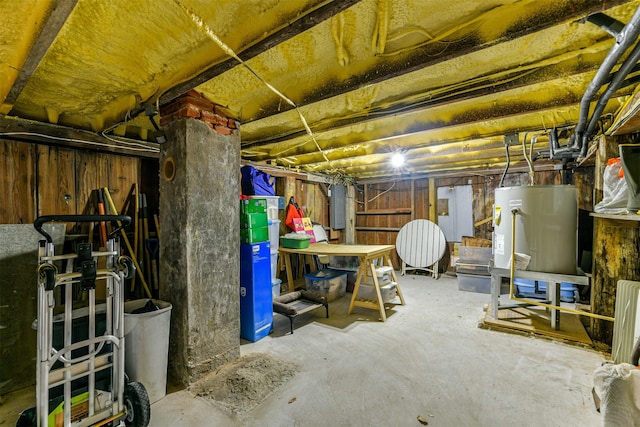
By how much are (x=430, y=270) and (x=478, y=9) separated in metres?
4.82

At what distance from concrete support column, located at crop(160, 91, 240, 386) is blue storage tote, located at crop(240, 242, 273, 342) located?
1.31 ft

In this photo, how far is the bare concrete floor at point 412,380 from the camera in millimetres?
1707

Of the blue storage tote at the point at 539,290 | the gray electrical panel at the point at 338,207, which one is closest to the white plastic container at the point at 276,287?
the gray electrical panel at the point at 338,207

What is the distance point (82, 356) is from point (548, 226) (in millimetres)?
3746

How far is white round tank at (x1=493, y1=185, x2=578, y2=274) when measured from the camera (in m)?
2.66

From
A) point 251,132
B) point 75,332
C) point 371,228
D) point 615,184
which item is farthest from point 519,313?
point 75,332

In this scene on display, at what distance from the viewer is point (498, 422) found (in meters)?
1.65

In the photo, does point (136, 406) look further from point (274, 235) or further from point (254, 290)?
point (274, 235)

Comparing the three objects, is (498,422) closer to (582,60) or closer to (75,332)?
(582,60)

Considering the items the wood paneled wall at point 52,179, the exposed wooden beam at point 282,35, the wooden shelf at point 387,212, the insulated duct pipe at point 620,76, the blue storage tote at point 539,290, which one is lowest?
the blue storage tote at point 539,290

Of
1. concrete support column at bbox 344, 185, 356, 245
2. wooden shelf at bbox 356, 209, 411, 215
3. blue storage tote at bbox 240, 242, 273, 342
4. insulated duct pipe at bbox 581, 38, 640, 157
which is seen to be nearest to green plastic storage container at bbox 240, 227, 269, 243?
blue storage tote at bbox 240, 242, 273, 342

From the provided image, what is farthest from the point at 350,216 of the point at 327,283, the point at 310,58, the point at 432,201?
the point at 310,58

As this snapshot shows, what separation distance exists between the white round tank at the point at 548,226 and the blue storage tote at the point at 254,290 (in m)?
2.63

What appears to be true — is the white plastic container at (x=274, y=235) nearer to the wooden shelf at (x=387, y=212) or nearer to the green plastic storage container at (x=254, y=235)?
the green plastic storage container at (x=254, y=235)
